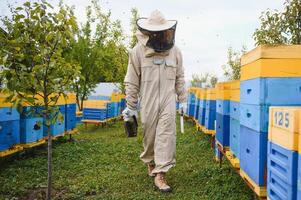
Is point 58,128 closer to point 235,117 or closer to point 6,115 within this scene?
point 6,115

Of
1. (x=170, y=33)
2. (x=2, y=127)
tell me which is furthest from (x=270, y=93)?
(x=2, y=127)

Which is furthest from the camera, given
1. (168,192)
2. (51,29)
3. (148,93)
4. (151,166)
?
(151,166)

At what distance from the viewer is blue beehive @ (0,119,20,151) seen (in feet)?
15.6

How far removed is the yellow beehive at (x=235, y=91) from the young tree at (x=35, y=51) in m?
1.74

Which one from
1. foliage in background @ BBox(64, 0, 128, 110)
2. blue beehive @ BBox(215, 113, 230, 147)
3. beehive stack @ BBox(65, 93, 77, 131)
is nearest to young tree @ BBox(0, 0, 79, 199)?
blue beehive @ BBox(215, 113, 230, 147)

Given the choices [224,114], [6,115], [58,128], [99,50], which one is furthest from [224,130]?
[99,50]

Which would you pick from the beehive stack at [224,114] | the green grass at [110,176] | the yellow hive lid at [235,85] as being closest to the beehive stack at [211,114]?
the green grass at [110,176]

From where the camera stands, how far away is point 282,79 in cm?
265

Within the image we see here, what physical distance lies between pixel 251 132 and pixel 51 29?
201 cm

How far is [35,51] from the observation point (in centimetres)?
327

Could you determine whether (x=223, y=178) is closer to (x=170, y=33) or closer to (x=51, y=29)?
(x=170, y=33)

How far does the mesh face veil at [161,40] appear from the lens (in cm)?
399

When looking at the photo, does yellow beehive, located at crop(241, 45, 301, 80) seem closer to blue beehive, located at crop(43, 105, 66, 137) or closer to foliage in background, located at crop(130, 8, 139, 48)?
blue beehive, located at crop(43, 105, 66, 137)

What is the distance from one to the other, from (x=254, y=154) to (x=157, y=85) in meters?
1.60
